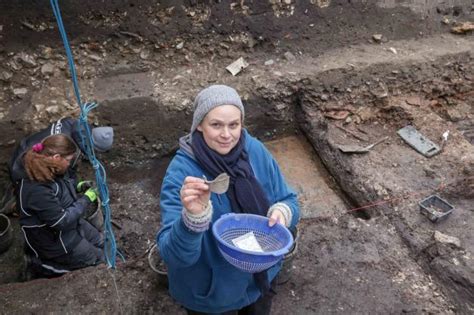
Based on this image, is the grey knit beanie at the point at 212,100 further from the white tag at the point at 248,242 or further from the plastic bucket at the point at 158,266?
the plastic bucket at the point at 158,266

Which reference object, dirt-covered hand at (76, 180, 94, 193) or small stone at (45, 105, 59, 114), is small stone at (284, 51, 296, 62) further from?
dirt-covered hand at (76, 180, 94, 193)

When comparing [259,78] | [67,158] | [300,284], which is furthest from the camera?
[259,78]

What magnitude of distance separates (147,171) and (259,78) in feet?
5.93

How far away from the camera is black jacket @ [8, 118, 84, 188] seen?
320 cm

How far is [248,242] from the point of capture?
7.79ft

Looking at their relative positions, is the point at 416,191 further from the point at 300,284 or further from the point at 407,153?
the point at 300,284

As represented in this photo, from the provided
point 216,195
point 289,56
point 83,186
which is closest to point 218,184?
point 216,195

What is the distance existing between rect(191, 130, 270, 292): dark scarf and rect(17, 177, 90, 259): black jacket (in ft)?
4.90

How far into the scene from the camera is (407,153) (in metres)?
5.21

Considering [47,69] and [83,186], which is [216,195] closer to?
[83,186]

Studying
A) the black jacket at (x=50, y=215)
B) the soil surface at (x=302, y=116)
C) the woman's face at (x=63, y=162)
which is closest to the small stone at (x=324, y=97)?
the soil surface at (x=302, y=116)

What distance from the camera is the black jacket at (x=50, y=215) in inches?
127

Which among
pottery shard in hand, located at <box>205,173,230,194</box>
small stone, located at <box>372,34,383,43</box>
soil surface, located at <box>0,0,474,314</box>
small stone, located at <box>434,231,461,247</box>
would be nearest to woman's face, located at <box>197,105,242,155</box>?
pottery shard in hand, located at <box>205,173,230,194</box>

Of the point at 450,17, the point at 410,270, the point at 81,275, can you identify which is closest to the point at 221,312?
the point at 81,275
